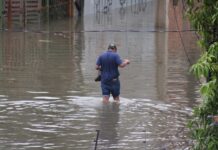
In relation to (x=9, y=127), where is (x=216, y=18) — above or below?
above

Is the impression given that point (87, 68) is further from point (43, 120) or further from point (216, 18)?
point (216, 18)

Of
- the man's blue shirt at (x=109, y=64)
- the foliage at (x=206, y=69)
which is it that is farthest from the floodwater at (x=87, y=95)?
the foliage at (x=206, y=69)

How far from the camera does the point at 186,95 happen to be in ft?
54.9

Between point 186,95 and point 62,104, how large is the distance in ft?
10.4

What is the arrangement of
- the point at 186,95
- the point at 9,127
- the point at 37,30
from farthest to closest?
the point at 37,30 < the point at 186,95 < the point at 9,127

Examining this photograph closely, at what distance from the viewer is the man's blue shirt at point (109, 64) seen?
15062 millimetres

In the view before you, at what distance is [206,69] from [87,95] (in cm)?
1066

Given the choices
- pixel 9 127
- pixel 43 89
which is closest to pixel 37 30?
pixel 43 89

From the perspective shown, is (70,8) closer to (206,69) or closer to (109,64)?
(109,64)

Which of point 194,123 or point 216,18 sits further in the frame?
point 194,123

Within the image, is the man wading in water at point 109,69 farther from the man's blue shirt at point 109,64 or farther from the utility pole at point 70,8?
the utility pole at point 70,8

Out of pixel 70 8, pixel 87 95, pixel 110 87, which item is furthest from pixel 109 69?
pixel 70 8

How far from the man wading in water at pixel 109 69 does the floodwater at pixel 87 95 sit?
11.8 inches

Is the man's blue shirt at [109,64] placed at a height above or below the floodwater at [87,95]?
above
